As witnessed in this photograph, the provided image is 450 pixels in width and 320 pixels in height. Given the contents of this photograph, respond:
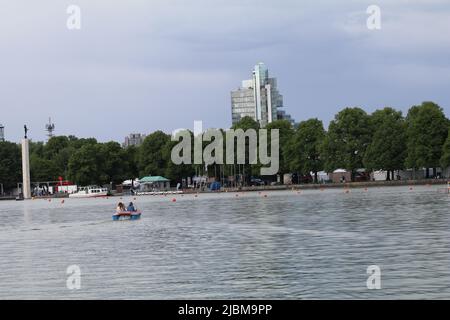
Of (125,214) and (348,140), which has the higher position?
(348,140)

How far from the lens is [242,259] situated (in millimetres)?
38438

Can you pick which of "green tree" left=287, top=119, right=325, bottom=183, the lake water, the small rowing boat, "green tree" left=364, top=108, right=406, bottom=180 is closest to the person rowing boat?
the small rowing boat

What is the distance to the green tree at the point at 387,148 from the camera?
160 metres

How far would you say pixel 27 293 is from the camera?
30047 mm

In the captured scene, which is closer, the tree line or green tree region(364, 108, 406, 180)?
the tree line

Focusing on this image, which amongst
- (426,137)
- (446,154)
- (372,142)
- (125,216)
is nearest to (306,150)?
(372,142)

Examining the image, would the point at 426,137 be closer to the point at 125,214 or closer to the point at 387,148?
the point at 387,148

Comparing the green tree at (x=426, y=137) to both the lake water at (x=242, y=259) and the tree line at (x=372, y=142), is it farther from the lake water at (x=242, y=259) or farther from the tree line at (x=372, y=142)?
the lake water at (x=242, y=259)

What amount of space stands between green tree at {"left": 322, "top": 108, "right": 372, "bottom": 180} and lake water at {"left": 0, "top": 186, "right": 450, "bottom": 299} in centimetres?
10547

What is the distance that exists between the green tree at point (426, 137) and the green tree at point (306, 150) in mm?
30988

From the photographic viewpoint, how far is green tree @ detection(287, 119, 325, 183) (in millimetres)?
183500

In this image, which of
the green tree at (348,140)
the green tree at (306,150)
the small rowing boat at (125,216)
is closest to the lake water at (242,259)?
the small rowing boat at (125,216)

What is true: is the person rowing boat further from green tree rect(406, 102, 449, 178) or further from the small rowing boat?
green tree rect(406, 102, 449, 178)

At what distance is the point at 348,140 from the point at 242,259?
445 ft
